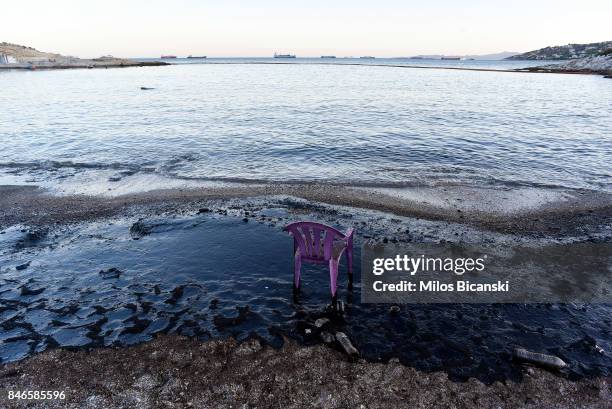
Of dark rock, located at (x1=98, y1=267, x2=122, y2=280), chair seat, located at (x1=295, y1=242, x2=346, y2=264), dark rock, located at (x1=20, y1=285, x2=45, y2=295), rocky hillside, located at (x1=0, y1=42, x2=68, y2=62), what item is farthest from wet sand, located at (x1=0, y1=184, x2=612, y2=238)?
rocky hillside, located at (x1=0, y1=42, x2=68, y2=62)

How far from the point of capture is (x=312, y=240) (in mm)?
7879

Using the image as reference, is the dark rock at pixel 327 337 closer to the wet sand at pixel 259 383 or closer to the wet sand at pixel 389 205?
the wet sand at pixel 259 383

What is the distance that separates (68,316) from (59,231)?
5.14m

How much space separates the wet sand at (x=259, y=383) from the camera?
18.6ft

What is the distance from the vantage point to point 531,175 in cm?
1789

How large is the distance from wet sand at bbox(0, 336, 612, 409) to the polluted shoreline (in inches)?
6.8

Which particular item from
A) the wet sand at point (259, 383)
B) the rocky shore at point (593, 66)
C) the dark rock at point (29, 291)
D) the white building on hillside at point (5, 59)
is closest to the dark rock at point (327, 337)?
the wet sand at point (259, 383)

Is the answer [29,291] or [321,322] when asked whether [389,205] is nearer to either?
[321,322]

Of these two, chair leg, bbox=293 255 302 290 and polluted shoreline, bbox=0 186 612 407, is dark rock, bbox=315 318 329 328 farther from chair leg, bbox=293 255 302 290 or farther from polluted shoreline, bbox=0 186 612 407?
chair leg, bbox=293 255 302 290

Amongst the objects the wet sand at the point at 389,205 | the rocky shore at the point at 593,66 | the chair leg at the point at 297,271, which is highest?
the rocky shore at the point at 593,66

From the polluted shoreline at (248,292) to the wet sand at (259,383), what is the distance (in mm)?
174

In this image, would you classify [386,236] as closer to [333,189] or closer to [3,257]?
[333,189]

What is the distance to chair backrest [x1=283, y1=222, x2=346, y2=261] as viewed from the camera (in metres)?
7.69

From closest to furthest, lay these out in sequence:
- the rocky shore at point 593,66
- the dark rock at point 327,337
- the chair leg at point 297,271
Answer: the dark rock at point 327,337
the chair leg at point 297,271
the rocky shore at point 593,66
